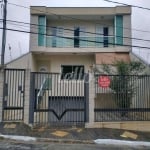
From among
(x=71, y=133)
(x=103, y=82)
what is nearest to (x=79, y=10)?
(x=103, y=82)

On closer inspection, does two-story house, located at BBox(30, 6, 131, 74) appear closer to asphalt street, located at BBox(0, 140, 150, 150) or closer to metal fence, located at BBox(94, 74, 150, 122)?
metal fence, located at BBox(94, 74, 150, 122)

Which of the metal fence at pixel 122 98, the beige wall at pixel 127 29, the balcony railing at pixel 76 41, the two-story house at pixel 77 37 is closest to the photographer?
the metal fence at pixel 122 98

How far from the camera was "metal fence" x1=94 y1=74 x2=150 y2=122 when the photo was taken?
54.5 feet

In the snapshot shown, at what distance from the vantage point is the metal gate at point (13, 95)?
1611 cm

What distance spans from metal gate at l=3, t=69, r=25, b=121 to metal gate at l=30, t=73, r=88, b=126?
0.53m

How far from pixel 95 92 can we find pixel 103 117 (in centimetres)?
125

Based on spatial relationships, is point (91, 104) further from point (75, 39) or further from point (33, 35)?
point (33, 35)

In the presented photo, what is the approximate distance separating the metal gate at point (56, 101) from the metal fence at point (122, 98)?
803 mm

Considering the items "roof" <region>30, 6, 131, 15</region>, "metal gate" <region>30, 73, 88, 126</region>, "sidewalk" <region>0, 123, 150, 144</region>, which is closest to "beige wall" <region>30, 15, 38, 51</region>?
"roof" <region>30, 6, 131, 15</region>

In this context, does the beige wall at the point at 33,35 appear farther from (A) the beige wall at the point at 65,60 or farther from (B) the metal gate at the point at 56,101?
(B) the metal gate at the point at 56,101

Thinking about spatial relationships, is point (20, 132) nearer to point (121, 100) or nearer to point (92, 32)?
point (121, 100)

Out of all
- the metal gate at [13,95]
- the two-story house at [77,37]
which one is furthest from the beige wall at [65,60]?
the metal gate at [13,95]

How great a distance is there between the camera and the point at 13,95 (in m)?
16.2

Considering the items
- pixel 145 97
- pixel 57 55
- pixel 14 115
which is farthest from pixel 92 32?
pixel 14 115
